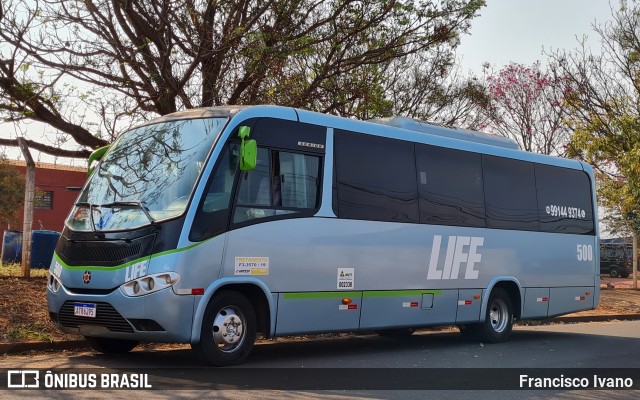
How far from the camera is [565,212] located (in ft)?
56.4

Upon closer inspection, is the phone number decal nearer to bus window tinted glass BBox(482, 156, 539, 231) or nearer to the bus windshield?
bus window tinted glass BBox(482, 156, 539, 231)

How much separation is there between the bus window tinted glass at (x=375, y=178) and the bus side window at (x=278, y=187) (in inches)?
22.1

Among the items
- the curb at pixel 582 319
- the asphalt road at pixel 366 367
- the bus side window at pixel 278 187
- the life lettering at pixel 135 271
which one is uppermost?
the bus side window at pixel 278 187

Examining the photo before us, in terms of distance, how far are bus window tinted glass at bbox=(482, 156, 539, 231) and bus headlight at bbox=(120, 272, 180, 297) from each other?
684 cm

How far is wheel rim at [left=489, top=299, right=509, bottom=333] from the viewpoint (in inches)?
614

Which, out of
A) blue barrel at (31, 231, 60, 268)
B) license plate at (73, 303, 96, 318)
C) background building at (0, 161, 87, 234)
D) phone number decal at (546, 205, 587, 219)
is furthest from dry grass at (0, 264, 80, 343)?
background building at (0, 161, 87, 234)

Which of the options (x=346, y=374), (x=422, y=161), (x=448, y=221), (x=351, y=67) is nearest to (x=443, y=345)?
(x=448, y=221)

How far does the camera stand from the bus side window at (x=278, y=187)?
36.1 ft

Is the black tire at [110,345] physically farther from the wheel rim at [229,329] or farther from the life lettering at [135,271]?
the life lettering at [135,271]

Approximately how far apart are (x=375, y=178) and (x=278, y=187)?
2.12m

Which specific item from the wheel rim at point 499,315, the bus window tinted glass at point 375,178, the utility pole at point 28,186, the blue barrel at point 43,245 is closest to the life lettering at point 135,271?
the bus window tinted glass at point 375,178

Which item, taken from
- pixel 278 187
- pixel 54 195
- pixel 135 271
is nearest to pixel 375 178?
pixel 278 187

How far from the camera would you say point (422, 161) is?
14.1m

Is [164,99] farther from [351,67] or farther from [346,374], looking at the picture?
[346,374]
